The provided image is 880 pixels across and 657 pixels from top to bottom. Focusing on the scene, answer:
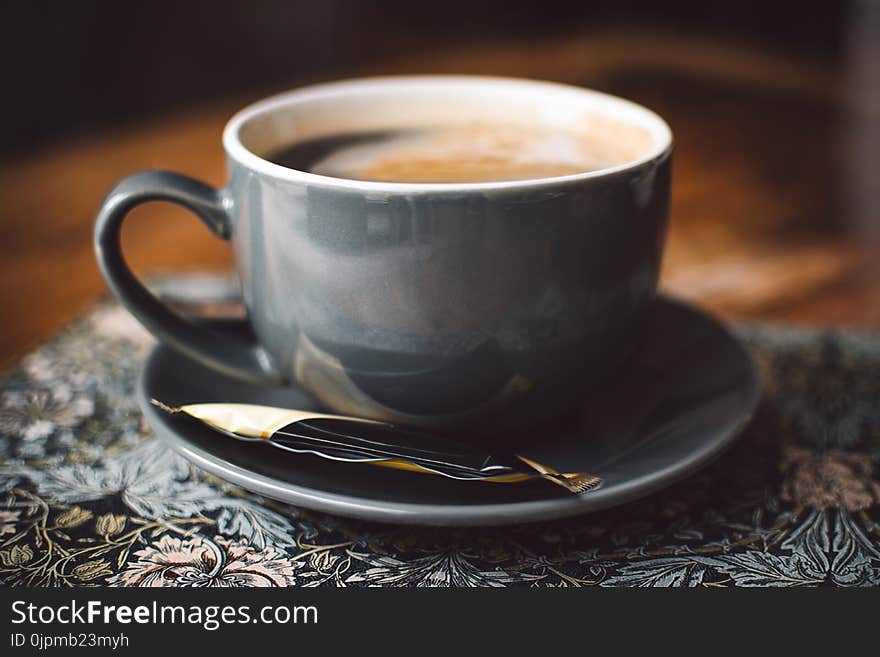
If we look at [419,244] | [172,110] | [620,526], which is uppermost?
[419,244]

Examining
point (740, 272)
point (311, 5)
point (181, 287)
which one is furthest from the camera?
point (311, 5)

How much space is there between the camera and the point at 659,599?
370 millimetres

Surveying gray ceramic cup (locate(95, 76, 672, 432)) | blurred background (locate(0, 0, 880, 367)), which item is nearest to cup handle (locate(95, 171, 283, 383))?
gray ceramic cup (locate(95, 76, 672, 432))

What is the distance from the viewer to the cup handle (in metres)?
0.45

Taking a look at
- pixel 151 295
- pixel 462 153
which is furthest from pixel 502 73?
pixel 151 295

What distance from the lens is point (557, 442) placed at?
45 cm

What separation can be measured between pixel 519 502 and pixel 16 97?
52.5 inches

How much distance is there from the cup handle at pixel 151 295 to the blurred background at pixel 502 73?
0.63 feet

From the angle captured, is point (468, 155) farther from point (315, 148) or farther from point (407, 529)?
point (407, 529)

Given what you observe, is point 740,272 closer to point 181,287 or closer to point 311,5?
point 181,287

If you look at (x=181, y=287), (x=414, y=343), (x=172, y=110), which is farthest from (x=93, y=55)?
(x=414, y=343)

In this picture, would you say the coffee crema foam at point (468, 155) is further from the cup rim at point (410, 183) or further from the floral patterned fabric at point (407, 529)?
the floral patterned fabric at point (407, 529)

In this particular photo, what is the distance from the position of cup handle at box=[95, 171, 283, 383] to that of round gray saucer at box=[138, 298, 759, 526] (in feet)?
0.07

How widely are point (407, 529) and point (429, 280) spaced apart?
115mm
